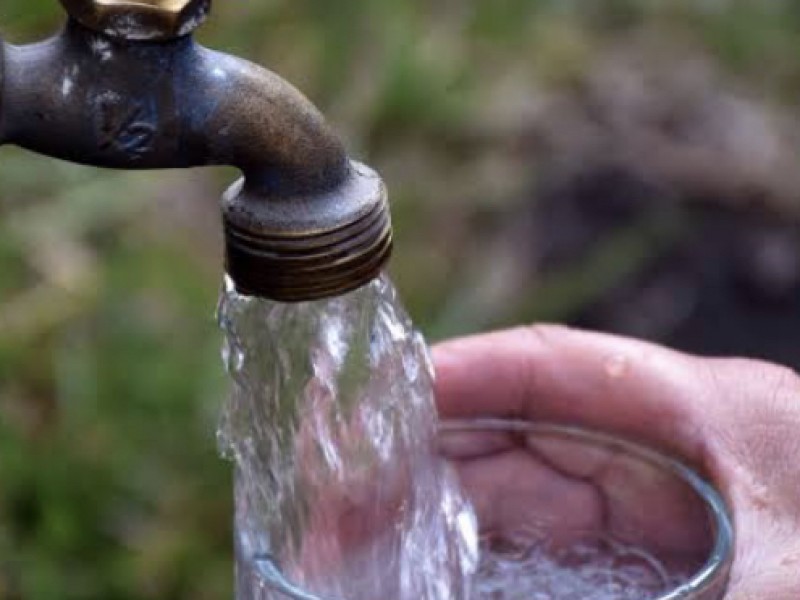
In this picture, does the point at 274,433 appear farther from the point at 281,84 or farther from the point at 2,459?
the point at 2,459

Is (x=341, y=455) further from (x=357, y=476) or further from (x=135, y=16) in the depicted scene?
(x=135, y=16)

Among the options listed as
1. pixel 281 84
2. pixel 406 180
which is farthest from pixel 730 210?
pixel 281 84

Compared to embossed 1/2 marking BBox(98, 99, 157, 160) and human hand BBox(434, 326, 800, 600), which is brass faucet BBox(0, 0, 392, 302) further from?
human hand BBox(434, 326, 800, 600)

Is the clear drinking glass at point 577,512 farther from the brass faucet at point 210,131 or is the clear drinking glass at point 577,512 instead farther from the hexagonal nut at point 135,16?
the hexagonal nut at point 135,16

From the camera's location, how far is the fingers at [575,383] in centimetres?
119

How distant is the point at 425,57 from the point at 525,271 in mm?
337

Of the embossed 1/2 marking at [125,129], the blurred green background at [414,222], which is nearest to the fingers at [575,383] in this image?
the embossed 1/2 marking at [125,129]

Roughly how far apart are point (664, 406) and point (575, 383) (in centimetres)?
7

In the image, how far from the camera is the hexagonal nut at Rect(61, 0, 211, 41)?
0.85 meters

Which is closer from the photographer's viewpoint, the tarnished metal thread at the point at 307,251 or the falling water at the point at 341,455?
the tarnished metal thread at the point at 307,251

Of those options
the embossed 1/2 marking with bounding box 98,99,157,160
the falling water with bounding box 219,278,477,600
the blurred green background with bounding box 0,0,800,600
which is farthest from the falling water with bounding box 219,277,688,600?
the blurred green background with bounding box 0,0,800,600

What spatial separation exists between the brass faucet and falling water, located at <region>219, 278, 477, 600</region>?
89mm

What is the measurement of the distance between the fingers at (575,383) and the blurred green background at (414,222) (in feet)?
2.23

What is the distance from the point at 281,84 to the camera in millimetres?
921
